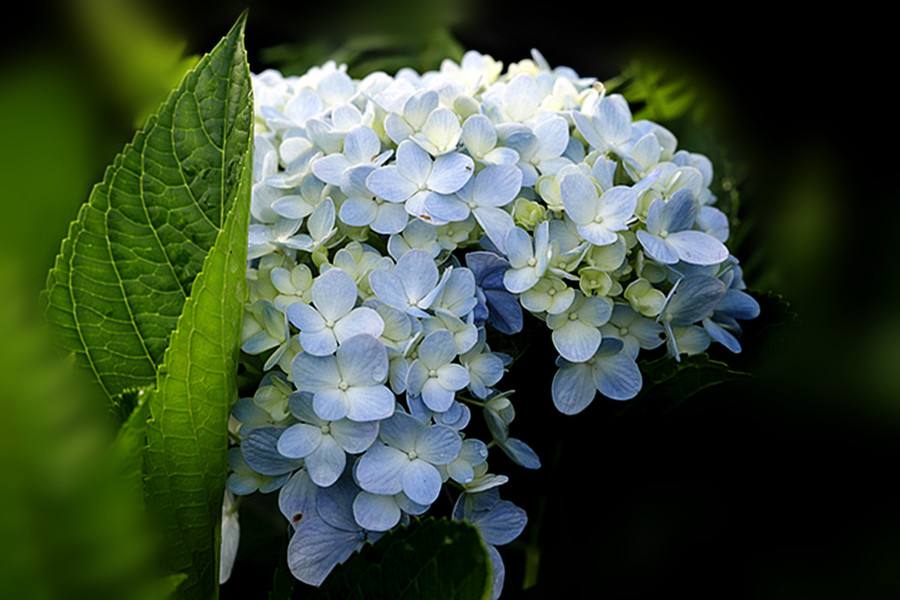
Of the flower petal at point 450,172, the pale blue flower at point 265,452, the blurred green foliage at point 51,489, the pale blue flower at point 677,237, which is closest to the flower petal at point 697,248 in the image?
the pale blue flower at point 677,237

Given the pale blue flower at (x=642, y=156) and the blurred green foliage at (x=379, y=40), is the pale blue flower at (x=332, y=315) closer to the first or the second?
the pale blue flower at (x=642, y=156)

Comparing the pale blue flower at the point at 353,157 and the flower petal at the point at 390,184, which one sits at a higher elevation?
the flower petal at the point at 390,184

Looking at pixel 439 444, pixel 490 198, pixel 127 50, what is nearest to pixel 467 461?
pixel 439 444

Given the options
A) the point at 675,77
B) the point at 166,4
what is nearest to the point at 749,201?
the point at 675,77

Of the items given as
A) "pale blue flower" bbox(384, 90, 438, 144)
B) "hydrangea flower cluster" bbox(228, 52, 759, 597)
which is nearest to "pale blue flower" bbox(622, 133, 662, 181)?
"hydrangea flower cluster" bbox(228, 52, 759, 597)

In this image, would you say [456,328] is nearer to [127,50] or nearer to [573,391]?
[573,391]

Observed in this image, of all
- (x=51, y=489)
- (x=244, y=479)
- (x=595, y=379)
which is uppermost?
(x=51, y=489)
